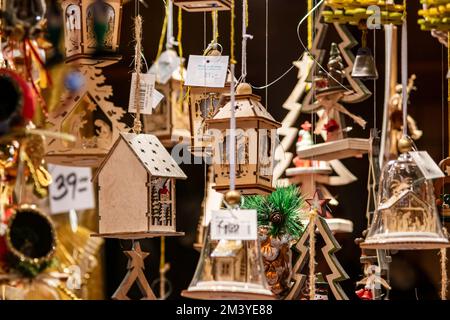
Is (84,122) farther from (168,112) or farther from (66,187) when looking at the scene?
(168,112)

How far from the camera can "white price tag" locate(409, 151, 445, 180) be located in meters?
5.15

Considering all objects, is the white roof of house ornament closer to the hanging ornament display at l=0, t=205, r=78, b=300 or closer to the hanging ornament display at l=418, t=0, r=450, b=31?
the hanging ornament display at l=0, t=205, r=78, b=300

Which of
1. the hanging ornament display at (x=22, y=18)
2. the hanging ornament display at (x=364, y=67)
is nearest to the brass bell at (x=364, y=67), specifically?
the hanging ornament display at (x=364, y=67)

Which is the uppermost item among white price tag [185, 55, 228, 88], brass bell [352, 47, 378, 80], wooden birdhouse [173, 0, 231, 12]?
wooden birdhouse [173, 0, 231, 12]

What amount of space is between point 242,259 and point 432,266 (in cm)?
248

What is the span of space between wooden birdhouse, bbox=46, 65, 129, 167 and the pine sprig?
59 cm

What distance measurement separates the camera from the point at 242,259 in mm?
4973

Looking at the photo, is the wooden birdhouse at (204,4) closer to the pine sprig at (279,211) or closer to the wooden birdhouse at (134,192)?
the wooden birdhouse at (134,192)

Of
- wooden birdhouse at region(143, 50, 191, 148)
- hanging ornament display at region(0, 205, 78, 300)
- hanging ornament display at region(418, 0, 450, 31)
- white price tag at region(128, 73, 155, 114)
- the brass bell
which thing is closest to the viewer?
hanging ornament display at region(0, 205, 78, 300)

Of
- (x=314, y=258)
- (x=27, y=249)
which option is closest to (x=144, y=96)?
(x=314, y=258)

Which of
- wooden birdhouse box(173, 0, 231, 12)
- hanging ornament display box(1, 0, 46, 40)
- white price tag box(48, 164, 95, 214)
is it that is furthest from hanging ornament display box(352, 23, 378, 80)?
hanging ornament display box(1, 0, 46, 40)

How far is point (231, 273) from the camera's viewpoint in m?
4.96

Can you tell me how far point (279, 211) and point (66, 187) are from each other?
52.3 inches

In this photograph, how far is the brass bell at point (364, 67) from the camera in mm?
6281
